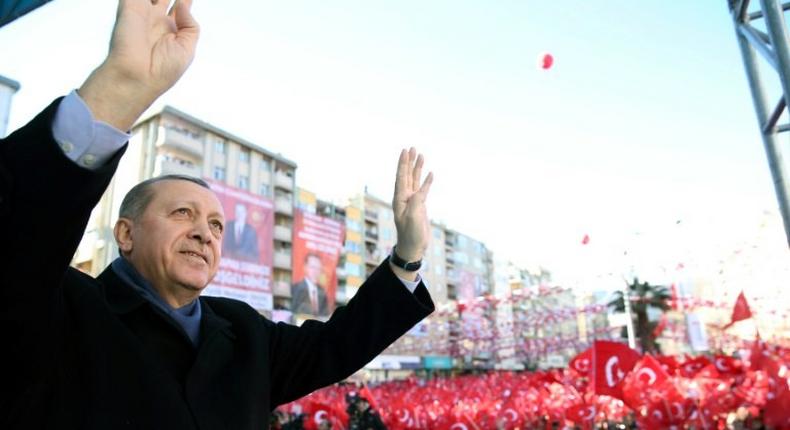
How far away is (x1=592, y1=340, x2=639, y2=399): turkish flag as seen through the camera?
8.02 metres

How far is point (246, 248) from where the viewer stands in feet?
90.8

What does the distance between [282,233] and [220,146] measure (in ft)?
24.2

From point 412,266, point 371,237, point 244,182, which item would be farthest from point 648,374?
point 371,237

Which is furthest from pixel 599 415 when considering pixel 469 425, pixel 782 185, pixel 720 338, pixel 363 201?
pixel 363 201

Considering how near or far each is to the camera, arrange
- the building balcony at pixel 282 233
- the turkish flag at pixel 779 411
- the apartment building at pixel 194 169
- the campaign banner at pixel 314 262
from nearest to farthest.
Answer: the turkish flag at pixel 779 411, the apartment building at pixel 194 169, the campaign banner at pixel 314 262, the building balcony at pixel 282 233

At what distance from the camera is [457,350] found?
166 feet

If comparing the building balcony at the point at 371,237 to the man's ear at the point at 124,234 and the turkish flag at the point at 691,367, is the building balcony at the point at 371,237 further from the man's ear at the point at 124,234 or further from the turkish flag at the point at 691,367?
the man's ear at the point at 124,234

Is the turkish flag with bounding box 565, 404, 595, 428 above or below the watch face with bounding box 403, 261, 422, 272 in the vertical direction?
below

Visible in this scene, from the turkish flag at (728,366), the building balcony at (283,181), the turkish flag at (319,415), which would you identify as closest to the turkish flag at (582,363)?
the turkish flag at (728,366)

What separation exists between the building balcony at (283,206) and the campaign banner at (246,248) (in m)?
13.8

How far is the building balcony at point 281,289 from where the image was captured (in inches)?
1622

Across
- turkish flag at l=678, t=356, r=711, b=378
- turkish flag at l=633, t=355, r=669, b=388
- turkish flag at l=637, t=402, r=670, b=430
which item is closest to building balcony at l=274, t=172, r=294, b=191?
turkish flag at l=678, t=356, r=711, b=378

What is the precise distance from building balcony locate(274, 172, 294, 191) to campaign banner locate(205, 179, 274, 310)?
15033mm

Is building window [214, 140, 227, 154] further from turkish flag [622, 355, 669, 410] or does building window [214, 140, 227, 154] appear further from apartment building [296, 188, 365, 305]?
turkish flag [622, 355, 669, 410]
